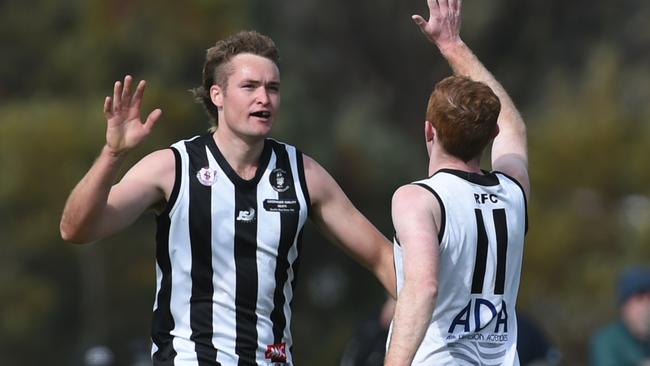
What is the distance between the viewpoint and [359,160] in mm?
24844

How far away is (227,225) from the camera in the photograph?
602 centimetres

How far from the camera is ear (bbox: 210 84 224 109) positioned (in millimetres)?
6230

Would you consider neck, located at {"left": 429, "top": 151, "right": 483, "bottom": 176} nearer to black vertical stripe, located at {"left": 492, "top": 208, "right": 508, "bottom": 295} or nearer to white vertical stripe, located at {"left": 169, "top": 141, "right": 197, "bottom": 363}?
black vertical stripe, located at {"left": 492, "top": 208, "right": 508, "bottom": 295}

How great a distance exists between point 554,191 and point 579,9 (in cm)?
1235

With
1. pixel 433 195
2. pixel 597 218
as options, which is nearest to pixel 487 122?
pixel 433 195

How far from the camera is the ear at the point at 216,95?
6230mm

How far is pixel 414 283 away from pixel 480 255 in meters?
0.37

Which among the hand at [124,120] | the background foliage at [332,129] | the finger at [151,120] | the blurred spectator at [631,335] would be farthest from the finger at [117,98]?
the background foliage at [332,129]

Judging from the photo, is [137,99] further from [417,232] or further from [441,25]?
[441,25]

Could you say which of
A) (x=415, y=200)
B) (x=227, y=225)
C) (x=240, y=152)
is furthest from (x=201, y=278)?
(x=415, y=200)

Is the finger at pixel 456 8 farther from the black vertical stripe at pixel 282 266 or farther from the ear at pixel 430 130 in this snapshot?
the black vertical stripe at pixel 282 266

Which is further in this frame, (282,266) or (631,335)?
(631,335)

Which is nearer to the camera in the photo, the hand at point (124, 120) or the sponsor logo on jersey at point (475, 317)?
the sponsor logo on jersey at point (475, 317)

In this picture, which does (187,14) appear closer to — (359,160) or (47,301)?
(359,160)
